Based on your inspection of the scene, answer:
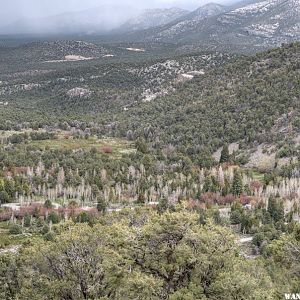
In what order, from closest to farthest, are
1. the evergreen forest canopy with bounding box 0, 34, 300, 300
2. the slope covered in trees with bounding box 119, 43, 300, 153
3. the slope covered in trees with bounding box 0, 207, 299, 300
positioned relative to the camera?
the slope covered in trees with bounding box 0, 207, 299, 300 → the evergreen forest canopy with bounding box 0, 34, 300, 300 → the slope covered in trees with bounding box 119, 43, 300, 153

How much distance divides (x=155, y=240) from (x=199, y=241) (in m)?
3.19

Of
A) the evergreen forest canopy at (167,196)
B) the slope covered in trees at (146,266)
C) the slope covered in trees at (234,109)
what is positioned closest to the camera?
the slope covered in trees at (146,266)

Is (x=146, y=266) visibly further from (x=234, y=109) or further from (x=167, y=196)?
(x=234, y=109)

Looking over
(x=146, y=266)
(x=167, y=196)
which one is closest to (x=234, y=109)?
(x=167, y=196)

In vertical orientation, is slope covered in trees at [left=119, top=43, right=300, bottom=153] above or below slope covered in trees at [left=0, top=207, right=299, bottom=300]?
below

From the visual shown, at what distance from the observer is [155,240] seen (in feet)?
131

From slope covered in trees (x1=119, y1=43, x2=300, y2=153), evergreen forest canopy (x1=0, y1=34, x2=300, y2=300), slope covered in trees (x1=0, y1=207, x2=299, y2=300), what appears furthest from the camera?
slope covered in trees (x1=119, y1=43, x2=300, y2=153)

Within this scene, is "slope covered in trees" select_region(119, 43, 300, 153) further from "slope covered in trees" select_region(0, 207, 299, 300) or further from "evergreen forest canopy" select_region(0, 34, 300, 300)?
"slope covered in trees" select_region(0, 207, 299, 300)

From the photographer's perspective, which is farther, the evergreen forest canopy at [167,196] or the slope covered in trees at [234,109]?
the slope covered in trees at [234,109]

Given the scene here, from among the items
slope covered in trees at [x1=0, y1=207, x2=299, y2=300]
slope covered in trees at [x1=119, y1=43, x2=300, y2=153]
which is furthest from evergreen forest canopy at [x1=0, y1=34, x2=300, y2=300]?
slope covered in trees at [x1=119, y1=43, x2=300, y2=153]

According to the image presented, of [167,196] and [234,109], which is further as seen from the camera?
[234,109]

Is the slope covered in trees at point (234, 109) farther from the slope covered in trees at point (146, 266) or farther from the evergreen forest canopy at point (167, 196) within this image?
the slope covered in trees at point (146, 266)

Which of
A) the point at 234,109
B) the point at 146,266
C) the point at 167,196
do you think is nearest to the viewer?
the point at 146,266

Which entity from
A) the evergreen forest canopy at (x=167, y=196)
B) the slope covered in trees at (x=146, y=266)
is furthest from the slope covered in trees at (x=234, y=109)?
the slope covered in trees at (x=146, y=266)
